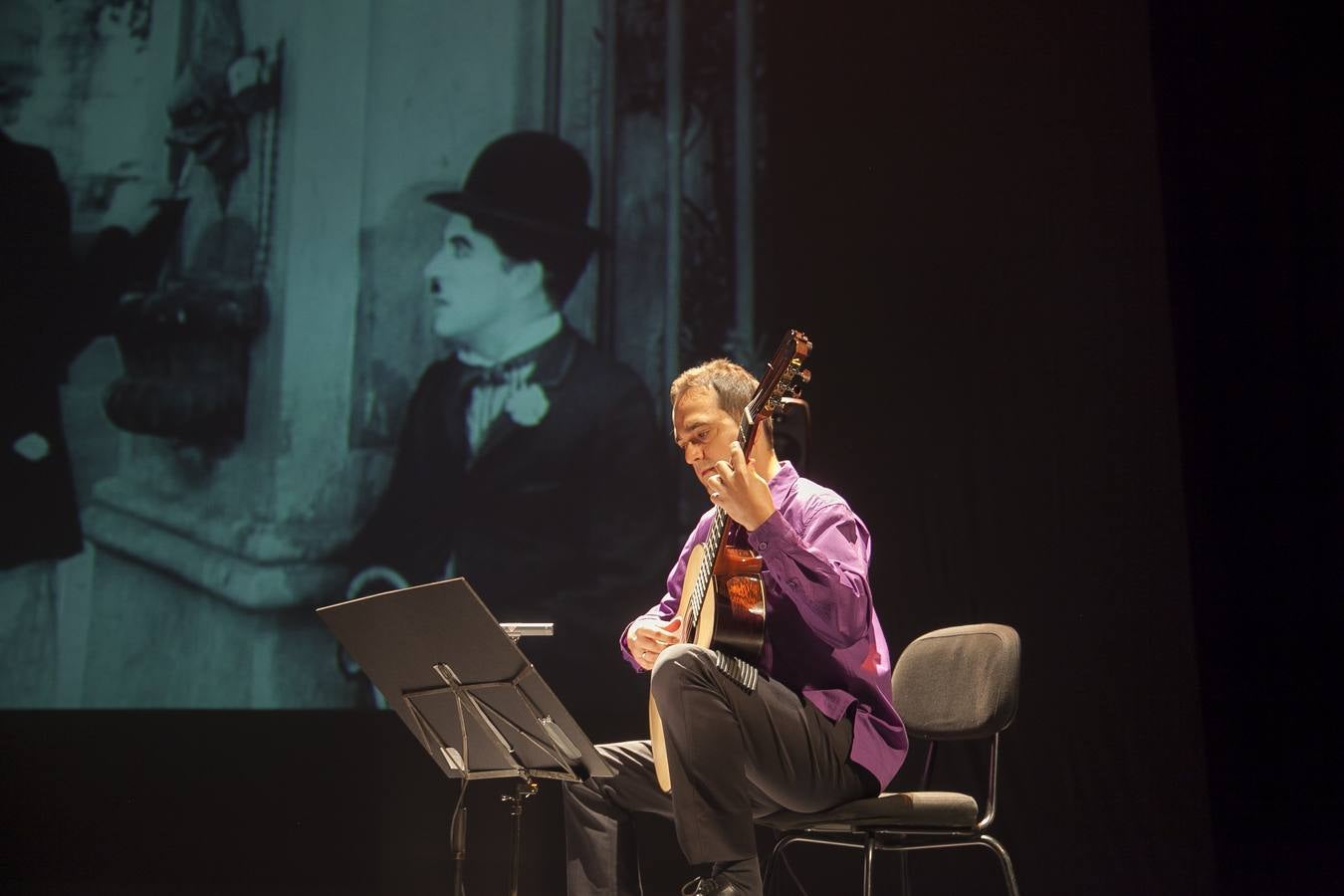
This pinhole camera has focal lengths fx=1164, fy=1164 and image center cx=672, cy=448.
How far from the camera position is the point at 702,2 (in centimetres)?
389

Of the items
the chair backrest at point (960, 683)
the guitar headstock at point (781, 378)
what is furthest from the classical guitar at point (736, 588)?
the chair backrest at point (960, 683)

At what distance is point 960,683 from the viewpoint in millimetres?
2344

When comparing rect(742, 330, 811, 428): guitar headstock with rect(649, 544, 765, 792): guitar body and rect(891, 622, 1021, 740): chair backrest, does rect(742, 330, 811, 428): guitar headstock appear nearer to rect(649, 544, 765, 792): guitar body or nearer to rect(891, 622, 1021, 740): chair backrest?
rect(649, 544, 765, 792): guitar body

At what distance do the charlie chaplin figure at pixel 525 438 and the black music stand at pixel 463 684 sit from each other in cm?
145

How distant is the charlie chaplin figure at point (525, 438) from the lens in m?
3.66

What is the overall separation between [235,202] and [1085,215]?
2.78m

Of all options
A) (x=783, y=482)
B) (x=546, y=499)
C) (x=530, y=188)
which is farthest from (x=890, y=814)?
(x=530, y=188)

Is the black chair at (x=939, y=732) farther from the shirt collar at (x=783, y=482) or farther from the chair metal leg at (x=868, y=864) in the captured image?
the shirt collar at (x=783, y=482)

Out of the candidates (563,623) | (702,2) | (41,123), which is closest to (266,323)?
(41,123)

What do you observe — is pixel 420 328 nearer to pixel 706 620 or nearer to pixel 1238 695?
pixel 706 620

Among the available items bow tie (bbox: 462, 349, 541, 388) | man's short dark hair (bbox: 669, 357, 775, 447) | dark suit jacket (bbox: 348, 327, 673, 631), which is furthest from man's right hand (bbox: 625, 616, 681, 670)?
bow tie (bbox: 462, 349, 541, 388)

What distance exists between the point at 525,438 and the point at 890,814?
2.04 m

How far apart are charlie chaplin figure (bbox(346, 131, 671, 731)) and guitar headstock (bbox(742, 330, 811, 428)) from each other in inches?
59.7

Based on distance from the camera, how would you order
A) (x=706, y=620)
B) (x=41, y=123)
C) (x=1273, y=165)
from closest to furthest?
(x=706, y=620) < (x=1273, y=165) < (x=41, y=123)
